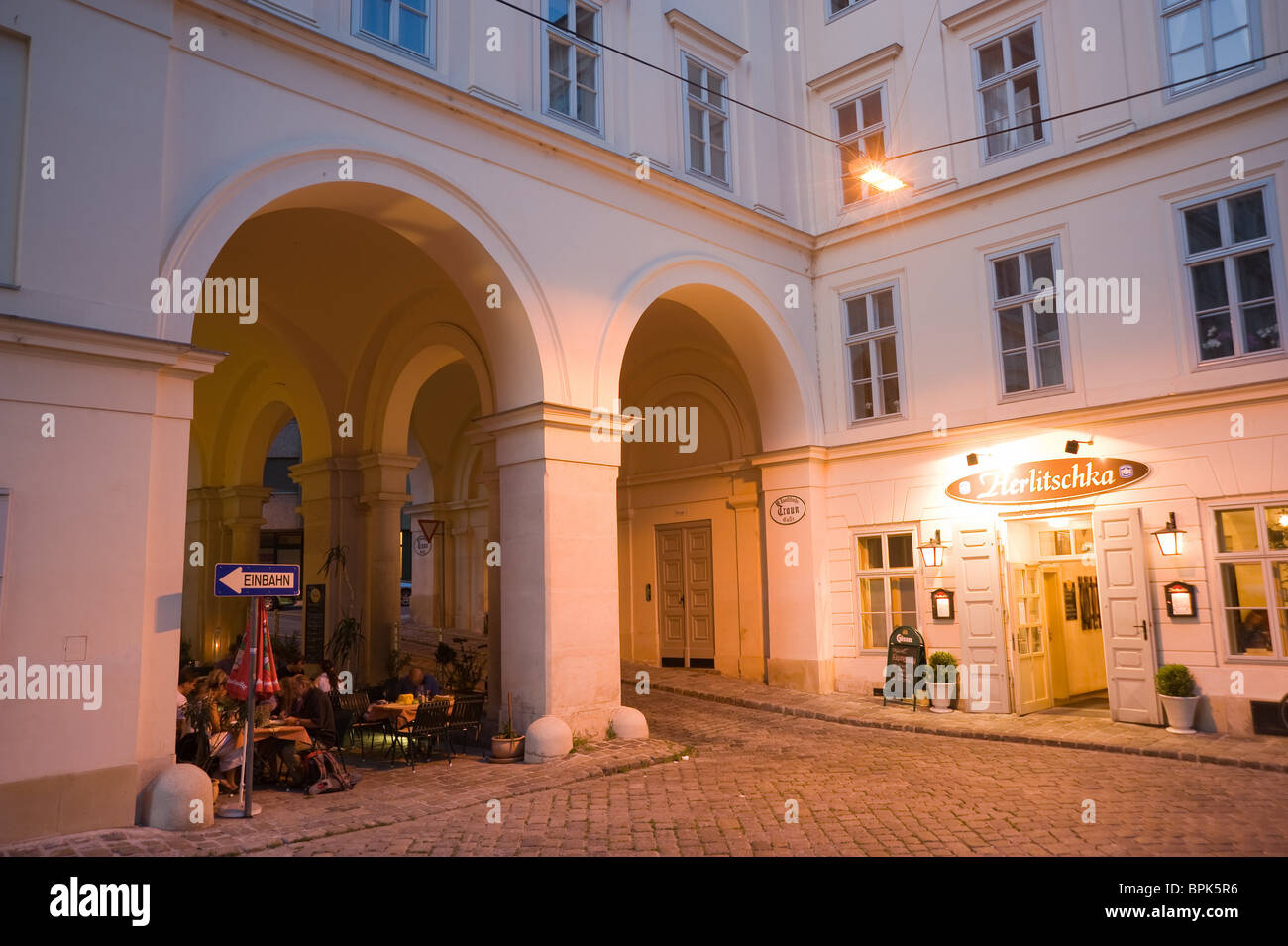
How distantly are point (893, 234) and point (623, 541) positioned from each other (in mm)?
8242

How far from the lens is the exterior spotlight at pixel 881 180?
13266mm

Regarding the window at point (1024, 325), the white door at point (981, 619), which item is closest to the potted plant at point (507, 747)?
the white door at point (981, 619)

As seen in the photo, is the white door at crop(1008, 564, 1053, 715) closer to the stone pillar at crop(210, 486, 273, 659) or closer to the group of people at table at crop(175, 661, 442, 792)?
the group of people at table at crop(175, 661, 442, 792)

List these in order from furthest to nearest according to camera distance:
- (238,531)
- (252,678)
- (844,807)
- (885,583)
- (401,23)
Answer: (238,531)
(885,583)
(401,23)
(844,807)
(252,678)

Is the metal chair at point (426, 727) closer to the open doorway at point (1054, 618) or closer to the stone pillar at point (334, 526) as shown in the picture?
the stone pillar at point (334, 526)

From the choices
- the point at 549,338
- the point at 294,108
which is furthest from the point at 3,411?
the point at 549,338

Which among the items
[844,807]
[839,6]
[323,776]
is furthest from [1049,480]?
[323,776]

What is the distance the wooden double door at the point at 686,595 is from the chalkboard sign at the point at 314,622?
21.1ft

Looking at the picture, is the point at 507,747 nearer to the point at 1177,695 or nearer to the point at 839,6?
the point at 1177,695

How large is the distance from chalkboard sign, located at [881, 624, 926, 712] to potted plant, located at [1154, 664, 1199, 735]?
318 cm

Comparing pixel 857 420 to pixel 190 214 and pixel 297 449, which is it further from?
pixel 297 449

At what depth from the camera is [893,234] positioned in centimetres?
1450

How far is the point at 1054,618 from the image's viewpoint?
14672 millimetres

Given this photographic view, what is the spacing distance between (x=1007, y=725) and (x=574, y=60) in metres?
10.5
